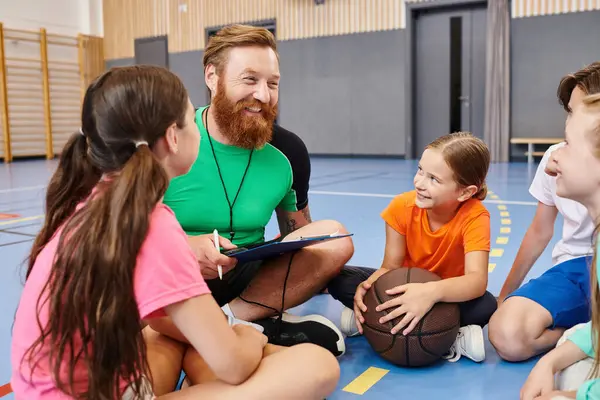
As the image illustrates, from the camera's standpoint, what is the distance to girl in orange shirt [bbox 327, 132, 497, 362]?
79.9 inches

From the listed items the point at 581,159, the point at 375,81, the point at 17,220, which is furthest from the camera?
the point at 375,81

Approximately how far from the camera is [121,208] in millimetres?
1139

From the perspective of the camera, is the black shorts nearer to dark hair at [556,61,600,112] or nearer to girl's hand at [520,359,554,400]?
girl's hand at [520,359,554,400]

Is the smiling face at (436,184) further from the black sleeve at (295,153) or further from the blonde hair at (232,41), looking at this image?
the blonde hair at (232,41)

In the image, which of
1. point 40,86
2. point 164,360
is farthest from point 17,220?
point 40,86

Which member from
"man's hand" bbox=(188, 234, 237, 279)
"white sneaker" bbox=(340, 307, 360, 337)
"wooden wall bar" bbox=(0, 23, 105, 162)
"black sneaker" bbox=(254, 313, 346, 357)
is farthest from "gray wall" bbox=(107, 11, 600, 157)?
"man's hand" bbox=(188, 234, 237, 279)

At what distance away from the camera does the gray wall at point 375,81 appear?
30.2ft

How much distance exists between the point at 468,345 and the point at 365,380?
430 mm

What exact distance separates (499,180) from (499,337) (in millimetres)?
5513

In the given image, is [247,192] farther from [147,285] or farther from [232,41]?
[147,285]

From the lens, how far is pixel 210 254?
6.18 ft

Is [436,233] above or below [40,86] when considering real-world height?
below

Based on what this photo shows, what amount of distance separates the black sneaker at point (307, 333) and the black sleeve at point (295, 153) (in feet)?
2.04

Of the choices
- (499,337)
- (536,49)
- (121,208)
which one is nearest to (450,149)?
(499,337)
